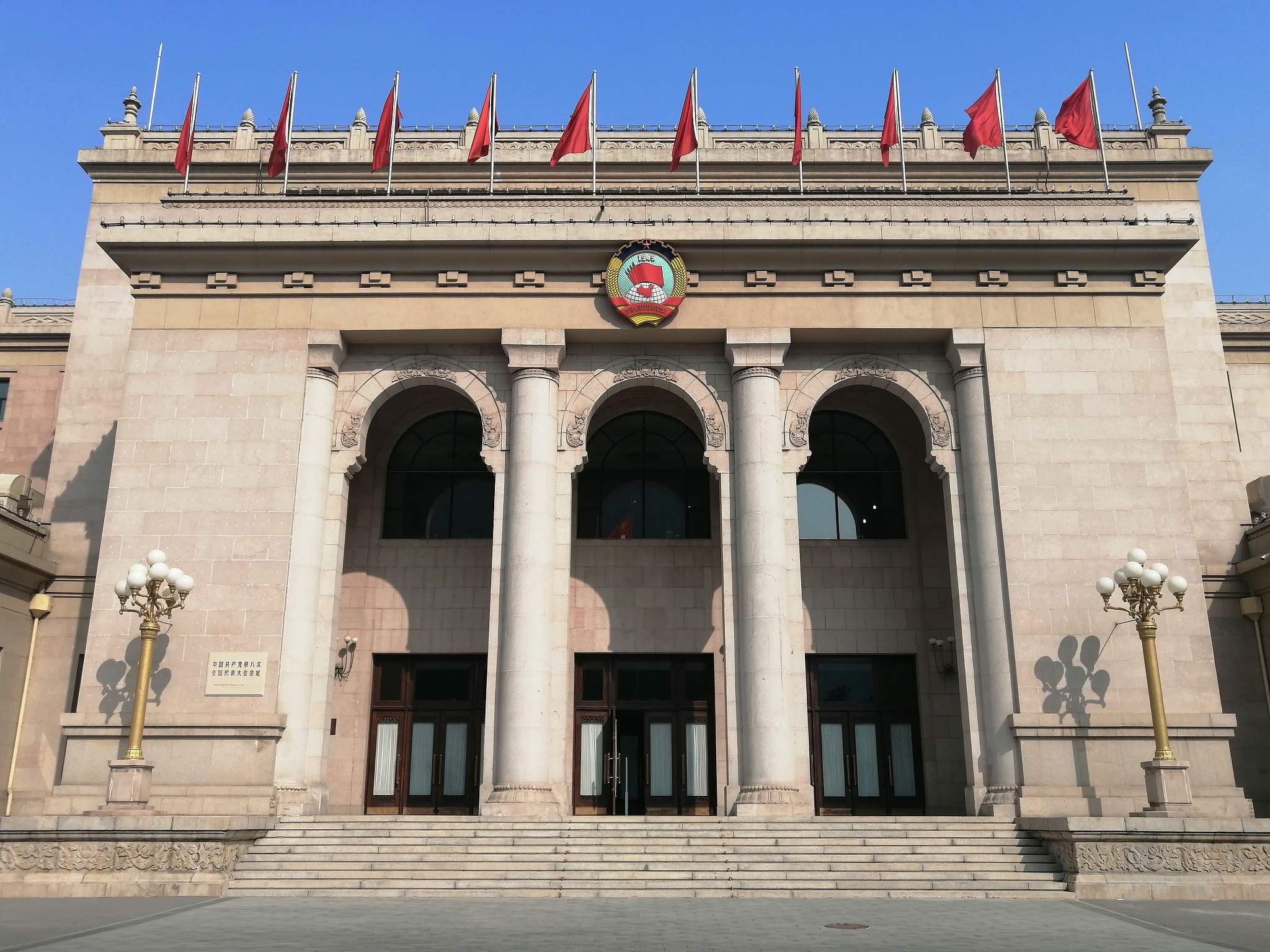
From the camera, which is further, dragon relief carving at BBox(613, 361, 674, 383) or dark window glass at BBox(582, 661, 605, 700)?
dark window glass at BBox(582, 661, 605, 700)

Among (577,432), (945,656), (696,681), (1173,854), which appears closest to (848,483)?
(945,656)

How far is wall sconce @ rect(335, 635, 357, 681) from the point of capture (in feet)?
94.1

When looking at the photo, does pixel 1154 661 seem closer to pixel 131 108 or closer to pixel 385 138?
pixel 385 138

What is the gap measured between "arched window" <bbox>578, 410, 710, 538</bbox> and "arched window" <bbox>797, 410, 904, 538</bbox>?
3170 millimetres

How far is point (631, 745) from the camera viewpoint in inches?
1147

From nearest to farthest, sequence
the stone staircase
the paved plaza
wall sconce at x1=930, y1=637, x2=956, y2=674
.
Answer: the paved plaza → the stone staircase → wall sconce at x1=930, y1=637, x2=956, y2=674

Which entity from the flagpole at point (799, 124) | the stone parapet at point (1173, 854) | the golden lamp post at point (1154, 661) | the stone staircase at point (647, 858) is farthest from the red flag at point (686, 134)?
the stone parapet at point (1173, 854)

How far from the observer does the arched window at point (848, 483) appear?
31.0 m

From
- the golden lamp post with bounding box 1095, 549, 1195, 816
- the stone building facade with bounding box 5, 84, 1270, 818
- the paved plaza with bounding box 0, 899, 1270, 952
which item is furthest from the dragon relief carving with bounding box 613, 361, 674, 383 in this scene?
the paved plaza with bounding box 0, 899, 1270, 952

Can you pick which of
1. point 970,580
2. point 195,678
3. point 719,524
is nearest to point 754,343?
point 719,524

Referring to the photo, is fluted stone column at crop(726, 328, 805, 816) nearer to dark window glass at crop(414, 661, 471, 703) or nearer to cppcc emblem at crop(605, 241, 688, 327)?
cppcc emblem at crop(605, 241, 688, 327)

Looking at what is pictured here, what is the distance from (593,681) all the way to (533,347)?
9.53 m

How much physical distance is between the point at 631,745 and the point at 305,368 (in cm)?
1327

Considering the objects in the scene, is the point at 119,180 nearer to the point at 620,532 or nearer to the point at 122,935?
the point at 620,532
